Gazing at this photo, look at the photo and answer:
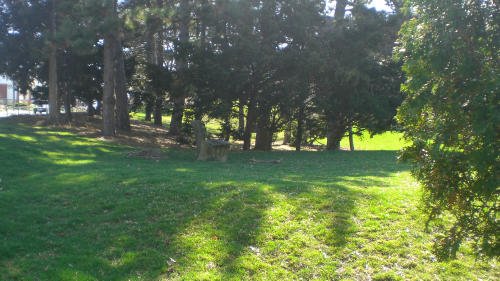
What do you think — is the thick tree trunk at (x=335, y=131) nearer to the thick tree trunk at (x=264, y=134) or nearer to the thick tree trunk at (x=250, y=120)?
the thick tree trunk at (x=264, y=134)

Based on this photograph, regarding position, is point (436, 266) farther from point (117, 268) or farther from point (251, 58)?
point (251, 58)

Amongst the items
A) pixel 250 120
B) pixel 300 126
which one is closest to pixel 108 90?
pixel 250 120

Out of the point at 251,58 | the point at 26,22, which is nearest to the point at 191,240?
the point at 251,58

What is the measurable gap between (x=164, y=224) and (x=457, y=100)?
461 cm

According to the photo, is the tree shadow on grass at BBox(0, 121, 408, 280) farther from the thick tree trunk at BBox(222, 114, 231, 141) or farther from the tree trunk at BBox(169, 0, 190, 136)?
the thick tree trunk at BBox(222, 114, 231, 141)

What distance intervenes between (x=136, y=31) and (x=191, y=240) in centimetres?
1368

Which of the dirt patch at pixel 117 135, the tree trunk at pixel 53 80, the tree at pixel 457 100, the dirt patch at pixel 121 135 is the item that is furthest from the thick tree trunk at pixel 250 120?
the tree at pixel 457 100

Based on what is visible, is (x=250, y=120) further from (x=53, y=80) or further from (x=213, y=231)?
(x=213, y=231)

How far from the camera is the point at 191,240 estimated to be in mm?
6730

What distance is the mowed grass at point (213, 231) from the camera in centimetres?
609

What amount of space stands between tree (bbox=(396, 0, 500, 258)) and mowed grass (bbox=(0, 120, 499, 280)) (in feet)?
6.76

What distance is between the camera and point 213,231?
7.01 metres

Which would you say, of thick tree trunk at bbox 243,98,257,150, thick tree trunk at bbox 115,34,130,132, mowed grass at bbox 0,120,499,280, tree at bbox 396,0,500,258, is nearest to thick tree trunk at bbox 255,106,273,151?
thick tree trunk at bbox 243,98,257,150

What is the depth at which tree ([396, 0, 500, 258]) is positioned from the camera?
3965mm
